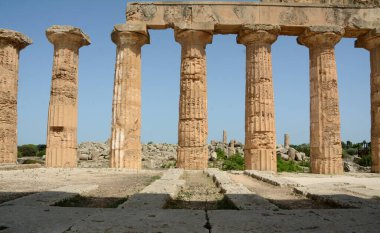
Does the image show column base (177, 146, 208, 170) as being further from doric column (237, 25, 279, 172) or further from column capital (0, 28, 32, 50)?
column capital (0, 28, 32, 50)

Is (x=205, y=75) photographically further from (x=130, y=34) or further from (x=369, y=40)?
(x=369, y=40)

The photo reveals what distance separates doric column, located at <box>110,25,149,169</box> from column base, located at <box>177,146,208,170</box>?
217 centimetres

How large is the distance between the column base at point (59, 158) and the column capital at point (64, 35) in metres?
5.21

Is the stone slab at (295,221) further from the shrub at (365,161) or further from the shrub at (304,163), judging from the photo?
the shrub at (365,161)

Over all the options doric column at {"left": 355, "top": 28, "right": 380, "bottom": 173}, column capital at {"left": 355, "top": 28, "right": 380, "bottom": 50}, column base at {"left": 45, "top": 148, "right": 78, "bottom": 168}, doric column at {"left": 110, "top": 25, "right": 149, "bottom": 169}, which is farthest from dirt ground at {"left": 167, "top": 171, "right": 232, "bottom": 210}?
column capital at {"left": 355, "top": 28, "right": 380, "bottom": 50}

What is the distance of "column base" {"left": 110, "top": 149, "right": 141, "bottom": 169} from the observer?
55.0 ft

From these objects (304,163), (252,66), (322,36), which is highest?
(322,36)

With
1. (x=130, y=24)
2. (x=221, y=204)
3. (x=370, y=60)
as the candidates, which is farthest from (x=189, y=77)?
(x=221, y=204)

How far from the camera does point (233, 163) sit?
26047 mm

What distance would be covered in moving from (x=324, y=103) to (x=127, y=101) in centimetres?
939

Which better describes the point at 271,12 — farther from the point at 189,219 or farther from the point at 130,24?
the point at 189,219

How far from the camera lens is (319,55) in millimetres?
18094

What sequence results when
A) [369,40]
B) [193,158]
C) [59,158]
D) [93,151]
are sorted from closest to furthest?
[193,158] → [59,158] → [369,40] → [93,151]

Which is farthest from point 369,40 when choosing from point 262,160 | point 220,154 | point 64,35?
point 64,35
